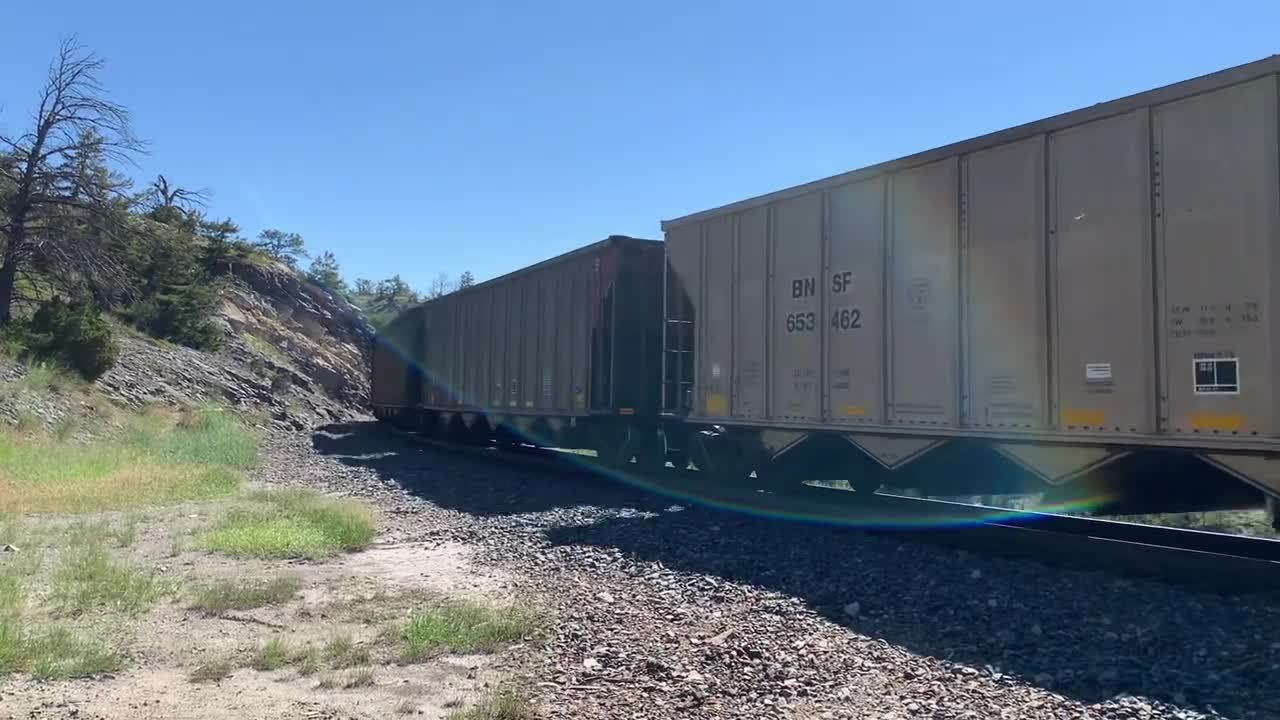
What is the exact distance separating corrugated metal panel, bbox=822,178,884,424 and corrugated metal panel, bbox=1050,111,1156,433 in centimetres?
207

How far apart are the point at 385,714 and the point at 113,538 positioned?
681cm

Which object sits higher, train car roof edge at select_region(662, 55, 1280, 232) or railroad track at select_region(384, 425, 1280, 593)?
train car roof edge at select_region(662, 55, 1280, 232)

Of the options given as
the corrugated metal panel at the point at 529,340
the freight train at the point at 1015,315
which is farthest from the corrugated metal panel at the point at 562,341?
the freight train at the point at 1015,315

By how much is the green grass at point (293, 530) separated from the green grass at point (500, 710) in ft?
16.2

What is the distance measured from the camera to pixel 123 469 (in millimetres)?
15711

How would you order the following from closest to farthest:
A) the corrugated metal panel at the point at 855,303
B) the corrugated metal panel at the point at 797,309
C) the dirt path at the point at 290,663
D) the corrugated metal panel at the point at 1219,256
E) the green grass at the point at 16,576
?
the dirt path at the point at 290,663 → the green grass at the point at 16,576 → the corrugated metal panel at the point at 1219,256 → the corrugated metal panel at the point at 855,303 → the corrugated metal panel at the point at 797,309

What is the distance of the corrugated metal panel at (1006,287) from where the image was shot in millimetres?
8203

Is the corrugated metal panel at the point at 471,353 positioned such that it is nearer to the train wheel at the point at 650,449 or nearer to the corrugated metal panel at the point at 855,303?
the train wheel at the point at 650,449

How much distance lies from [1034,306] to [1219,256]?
1.58 meters

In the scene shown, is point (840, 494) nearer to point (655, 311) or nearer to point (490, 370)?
point (655, 311)

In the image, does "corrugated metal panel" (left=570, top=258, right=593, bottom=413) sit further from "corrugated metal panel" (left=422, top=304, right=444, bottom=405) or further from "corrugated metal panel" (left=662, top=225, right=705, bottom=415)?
"corrugated metal panel" (left=422, top=304, right=444, bottom=405)

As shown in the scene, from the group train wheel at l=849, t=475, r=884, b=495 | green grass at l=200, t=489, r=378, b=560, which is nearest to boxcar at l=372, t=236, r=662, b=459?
train wheel at l=849, t=475, r=884, b=495

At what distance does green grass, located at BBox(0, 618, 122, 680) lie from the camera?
5.02 meters

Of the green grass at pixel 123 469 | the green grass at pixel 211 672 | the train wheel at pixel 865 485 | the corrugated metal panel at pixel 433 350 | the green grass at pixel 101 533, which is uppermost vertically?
the corrugated metal panel at pixel 433 350
